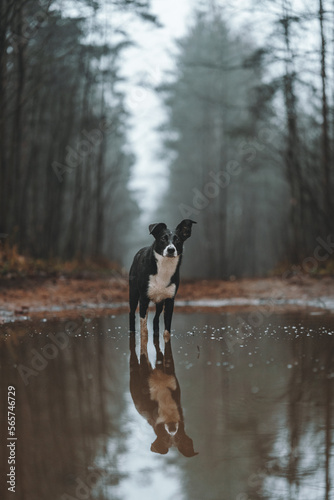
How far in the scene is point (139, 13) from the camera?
12.1 m

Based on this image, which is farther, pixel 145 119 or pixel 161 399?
pixel 145 119

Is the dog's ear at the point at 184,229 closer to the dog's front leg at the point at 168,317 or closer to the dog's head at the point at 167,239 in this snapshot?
the dog's head at the point at 167,239

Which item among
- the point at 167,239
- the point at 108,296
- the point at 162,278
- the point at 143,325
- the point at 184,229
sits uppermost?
the point at 184,229

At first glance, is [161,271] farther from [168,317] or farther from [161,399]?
[161,399]

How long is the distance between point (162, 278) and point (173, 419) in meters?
2.77

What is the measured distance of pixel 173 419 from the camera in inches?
104

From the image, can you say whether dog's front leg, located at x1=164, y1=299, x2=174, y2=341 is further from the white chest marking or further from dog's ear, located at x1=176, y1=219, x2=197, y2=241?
dog's ear, located at x1=176, y1=219, x2=197, y2=241

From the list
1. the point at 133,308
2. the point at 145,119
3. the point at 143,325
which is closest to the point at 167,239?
the point at 143,325

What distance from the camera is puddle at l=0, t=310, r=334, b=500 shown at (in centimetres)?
193

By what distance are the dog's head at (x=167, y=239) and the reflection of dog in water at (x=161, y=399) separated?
1.01 meters

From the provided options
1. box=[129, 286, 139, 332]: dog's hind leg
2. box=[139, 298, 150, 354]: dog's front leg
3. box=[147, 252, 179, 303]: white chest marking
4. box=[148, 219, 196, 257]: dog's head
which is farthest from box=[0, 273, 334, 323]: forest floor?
box=[148, 219, 196, 257]: dog's head

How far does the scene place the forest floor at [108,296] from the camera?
803cm

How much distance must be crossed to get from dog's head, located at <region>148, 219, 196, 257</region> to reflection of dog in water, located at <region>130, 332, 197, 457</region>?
3.31 ft

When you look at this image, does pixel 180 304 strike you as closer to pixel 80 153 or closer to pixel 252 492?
pixel 252 492
